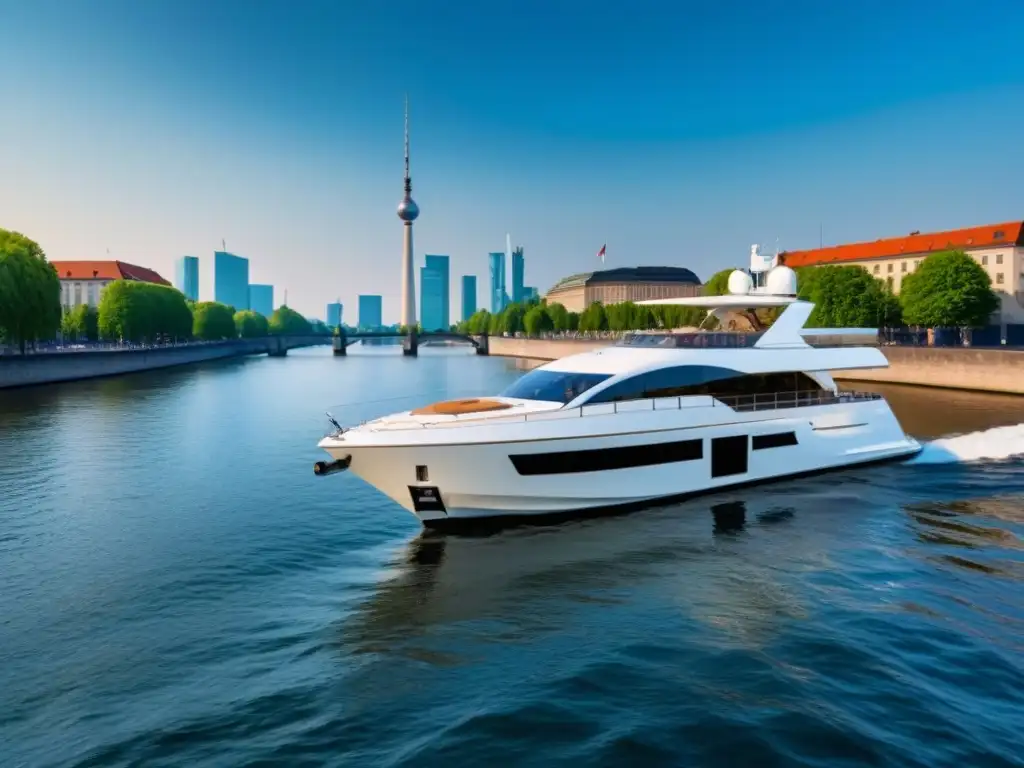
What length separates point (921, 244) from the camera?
102000mm

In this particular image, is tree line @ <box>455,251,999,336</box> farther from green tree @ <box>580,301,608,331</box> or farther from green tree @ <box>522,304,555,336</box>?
green tree @ <box>522,304,555,336</box>

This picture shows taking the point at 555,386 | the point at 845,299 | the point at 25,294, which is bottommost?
the point at 555,386

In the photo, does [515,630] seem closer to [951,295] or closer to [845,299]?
[845,299]

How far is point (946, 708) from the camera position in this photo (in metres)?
9.18

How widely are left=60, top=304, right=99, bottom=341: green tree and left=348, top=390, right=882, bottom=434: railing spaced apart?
98525 millimetres

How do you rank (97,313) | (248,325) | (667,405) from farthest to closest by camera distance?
(248,325) → (97,313) → (667,405)

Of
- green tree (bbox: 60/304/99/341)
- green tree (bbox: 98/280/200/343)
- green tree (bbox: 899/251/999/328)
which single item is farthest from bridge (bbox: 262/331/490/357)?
green tree (bbox: 899/251/999/328)

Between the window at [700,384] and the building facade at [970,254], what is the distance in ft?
245

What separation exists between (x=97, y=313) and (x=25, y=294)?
51722 millimetres

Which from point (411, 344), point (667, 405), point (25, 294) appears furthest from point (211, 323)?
point (667, 405)

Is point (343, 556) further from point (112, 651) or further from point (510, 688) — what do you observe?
point (510, 688)

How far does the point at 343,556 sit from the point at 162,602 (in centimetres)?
378

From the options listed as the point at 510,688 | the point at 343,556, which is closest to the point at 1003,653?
the point at 510,688

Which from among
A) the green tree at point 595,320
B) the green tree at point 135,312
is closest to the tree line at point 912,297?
the green tree at point 595,320
